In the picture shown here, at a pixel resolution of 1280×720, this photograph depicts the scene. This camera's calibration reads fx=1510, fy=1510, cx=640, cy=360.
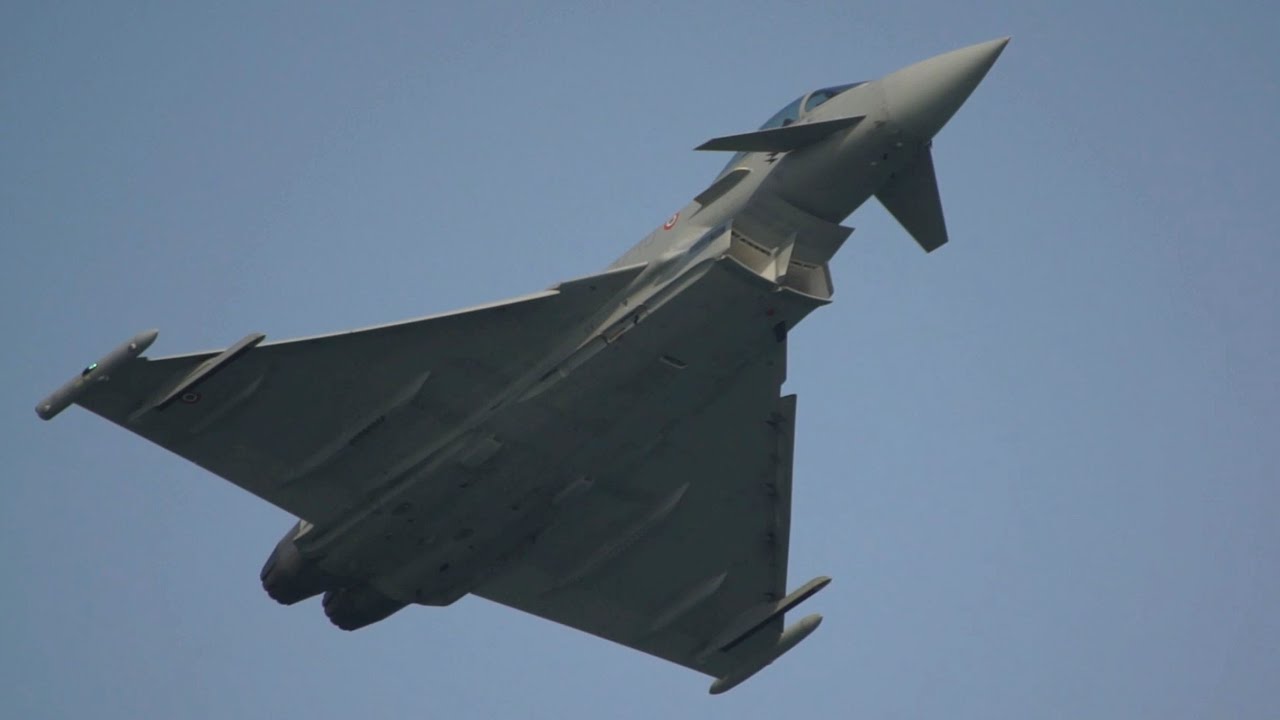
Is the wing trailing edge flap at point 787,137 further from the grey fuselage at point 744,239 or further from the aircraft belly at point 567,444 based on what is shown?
the aircraft belly at point 567,444

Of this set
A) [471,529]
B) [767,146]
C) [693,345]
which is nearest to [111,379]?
[471,529]

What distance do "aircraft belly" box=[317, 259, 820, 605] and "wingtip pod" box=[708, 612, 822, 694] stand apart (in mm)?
5516

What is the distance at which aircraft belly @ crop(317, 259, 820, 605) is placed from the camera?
2564 cm

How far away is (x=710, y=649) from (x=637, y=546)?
3.26 m

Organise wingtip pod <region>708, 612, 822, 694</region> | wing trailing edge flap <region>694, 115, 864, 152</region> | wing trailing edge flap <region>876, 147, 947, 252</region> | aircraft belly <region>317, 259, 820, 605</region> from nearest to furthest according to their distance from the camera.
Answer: wing trailing edge flap <region>694, 115, 864, 152</region>, aircraft belly <region>317, 259, 820, 605</region>, wing trailing edge flap <region>876, 147, 947, 252</region>, wingtip pod <region>708, 612, 822, 694</region>

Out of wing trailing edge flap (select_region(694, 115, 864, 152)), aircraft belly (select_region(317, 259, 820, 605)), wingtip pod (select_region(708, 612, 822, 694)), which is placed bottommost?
wingtip pod (select_region(708, 612, 822, 694))

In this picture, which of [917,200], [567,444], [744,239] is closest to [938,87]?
[917,200]

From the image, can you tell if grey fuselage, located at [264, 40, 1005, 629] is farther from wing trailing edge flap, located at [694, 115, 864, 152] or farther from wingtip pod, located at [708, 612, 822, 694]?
wingtip pod, located at [708, 612, 822, 694]

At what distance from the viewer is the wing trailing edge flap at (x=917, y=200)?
86.2ft

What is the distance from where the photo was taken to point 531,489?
28375mm

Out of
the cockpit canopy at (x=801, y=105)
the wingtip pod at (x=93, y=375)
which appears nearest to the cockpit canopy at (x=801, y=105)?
the cockpit canopy at (x=801, y=105)

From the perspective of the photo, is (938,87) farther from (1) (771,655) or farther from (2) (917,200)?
(1) (771,655)

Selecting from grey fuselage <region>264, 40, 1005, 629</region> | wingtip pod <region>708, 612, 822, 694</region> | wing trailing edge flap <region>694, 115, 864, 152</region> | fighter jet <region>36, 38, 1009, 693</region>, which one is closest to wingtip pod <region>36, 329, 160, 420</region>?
fighter jet <region>36, 38, 1009, 693</region>

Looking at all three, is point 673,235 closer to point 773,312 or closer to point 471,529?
point 773,312
